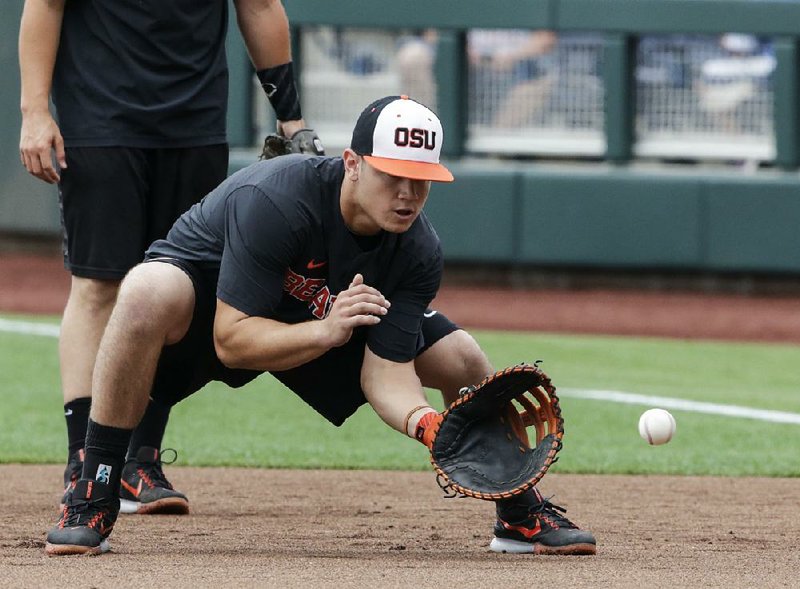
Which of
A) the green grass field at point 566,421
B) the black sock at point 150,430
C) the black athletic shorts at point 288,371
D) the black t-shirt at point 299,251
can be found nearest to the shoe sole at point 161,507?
the black sock at point 150,430

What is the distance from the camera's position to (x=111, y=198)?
4637 mm

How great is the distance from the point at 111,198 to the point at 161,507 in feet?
3.10

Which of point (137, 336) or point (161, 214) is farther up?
point (161, 214)

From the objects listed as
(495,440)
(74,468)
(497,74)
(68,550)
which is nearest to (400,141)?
(495,440)

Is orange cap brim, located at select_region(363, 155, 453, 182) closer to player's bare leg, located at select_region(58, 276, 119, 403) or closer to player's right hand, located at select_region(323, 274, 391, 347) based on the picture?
player's right hand, located at select_region(323, 274, 391, 347)

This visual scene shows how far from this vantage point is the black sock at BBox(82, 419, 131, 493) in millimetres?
4008

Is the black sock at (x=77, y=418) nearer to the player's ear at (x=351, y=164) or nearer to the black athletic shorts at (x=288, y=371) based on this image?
the black athletic shorts at (x=288, y=371)

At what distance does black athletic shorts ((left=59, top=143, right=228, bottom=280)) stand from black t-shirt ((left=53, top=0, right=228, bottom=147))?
0.04 meters

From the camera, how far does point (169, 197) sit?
4770 millimetres

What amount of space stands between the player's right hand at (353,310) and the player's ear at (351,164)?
276 mm

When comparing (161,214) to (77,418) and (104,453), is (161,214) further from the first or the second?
(104,453)

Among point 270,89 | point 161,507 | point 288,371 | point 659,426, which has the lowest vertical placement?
point 161,507

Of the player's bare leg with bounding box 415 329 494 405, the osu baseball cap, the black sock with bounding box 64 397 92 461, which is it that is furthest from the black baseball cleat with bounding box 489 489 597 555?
the black sock with bounding box 64 397 92 461

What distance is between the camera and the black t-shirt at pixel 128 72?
15.2 feet
